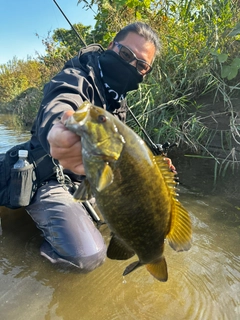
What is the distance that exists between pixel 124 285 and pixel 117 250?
904mm

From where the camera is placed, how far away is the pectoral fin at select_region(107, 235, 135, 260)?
140 centimetres

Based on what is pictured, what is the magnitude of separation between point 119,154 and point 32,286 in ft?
5.12

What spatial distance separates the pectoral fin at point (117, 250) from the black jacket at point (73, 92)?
614 mm

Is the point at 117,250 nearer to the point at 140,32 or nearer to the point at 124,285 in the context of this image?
the point at 124,285

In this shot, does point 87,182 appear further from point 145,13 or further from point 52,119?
point 145,13

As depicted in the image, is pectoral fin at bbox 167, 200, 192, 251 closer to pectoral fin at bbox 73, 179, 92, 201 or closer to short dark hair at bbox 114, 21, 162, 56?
pectoral fin at bbox 73, 179, 92, 201

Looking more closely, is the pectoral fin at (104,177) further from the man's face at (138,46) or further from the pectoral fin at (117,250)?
the man's face at (138,46)

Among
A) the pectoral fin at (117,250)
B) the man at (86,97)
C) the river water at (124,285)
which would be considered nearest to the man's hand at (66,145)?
the pectoral fin at (117,250)

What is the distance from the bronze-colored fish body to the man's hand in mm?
→ 111

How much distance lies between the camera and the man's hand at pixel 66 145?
4.01 ft

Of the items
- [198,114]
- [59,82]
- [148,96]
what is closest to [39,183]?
[59,82]

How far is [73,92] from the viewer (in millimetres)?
2078

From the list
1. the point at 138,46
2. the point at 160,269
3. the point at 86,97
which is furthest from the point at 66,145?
the point at 138,46

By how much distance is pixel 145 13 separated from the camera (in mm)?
5305
